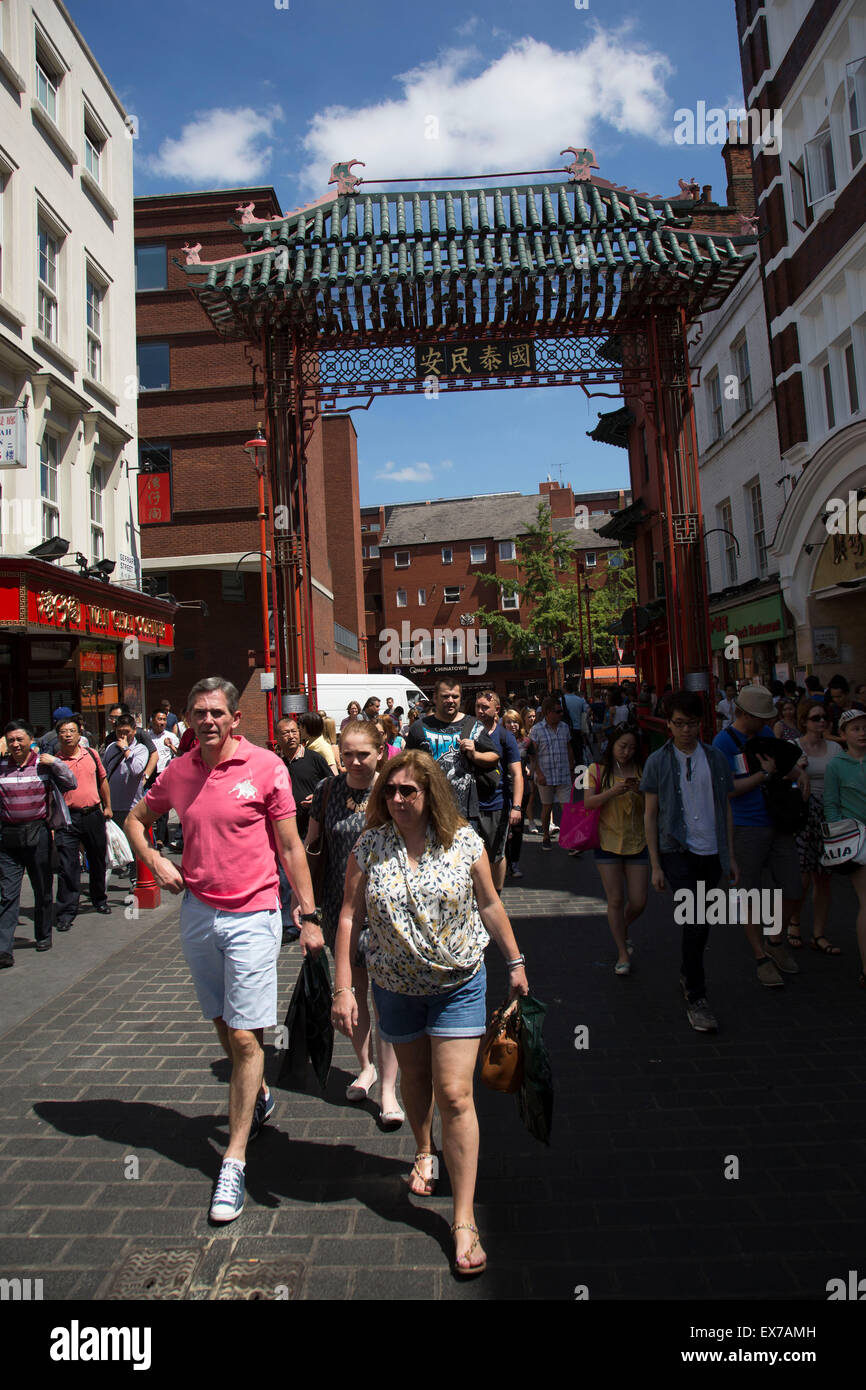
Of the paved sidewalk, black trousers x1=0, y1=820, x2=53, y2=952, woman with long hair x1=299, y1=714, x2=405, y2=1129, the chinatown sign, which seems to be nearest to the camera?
the paved sidewalk

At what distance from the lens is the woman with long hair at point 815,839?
6.35 m

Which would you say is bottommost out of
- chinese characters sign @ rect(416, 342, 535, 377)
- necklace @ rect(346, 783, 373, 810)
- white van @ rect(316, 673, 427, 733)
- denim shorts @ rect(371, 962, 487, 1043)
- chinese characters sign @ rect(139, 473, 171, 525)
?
denim shorts @ rect(371, 962, 487, 1043)

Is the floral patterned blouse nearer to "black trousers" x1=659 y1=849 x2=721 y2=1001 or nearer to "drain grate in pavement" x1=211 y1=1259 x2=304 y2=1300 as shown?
"drain grate in pavement" x1=211 y1=1259 x2=304 y2=1300

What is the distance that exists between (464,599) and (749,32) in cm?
3746

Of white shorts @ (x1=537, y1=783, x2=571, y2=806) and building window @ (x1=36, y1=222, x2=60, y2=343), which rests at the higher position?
building window @ (x1=36, y1=222, x2=60, y2=343)

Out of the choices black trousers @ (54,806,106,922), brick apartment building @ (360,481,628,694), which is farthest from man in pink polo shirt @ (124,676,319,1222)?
brick apartment building @ (360,481,628,694)

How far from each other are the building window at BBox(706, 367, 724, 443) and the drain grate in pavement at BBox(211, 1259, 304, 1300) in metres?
23.3

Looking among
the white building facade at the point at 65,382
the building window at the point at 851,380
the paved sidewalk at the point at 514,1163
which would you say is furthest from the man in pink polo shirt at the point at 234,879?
the building window at the point at 851,380

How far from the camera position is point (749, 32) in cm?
A: 1858

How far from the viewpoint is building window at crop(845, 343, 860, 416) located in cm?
1517

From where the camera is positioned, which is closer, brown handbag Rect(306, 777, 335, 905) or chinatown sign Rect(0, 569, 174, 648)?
brown handbag Rect(306, 777, 335, 905)

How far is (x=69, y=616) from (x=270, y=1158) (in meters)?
12.4

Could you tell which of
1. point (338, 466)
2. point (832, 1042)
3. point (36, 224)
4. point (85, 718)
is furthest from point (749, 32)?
point (338, 466)

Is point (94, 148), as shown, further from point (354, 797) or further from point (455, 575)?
point (455, 575)
